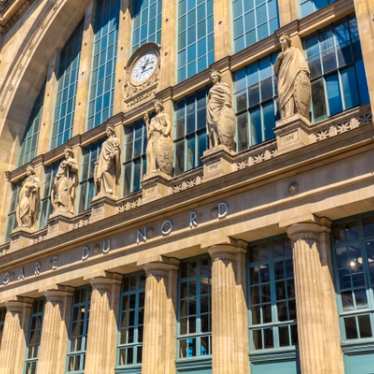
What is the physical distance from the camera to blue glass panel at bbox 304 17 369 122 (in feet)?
57.1

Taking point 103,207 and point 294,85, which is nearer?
point 294,85

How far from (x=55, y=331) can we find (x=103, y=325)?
340 centimetres

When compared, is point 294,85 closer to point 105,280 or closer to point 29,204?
point 105,280

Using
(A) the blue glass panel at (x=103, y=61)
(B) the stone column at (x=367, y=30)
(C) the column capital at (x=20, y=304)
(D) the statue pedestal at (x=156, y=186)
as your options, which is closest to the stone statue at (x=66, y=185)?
(A) the blue glass panel at (x=103, y=61)

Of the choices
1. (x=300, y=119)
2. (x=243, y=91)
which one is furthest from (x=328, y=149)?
(x=243, y=91)

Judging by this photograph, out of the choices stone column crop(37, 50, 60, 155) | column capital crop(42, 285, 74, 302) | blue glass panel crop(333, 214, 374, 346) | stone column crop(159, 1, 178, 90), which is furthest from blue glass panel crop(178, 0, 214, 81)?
column capital crop(42, 285, 74, 302)

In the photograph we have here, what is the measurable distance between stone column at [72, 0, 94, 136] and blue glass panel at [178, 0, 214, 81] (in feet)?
22.1

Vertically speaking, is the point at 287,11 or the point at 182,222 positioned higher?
the point at 287,11

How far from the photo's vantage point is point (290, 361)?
16.1m

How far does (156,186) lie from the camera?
21.0m

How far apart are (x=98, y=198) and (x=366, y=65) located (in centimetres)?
1247

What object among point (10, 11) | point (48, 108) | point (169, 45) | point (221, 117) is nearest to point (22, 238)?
point (48, 108)

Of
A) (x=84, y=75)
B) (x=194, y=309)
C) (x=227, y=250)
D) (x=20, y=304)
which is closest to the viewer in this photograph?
(x=227, y=250)

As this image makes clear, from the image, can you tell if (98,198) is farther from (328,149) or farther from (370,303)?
(370,303)
